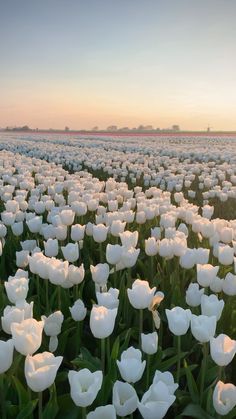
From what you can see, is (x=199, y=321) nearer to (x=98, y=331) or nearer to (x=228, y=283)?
(x=98, y=331)

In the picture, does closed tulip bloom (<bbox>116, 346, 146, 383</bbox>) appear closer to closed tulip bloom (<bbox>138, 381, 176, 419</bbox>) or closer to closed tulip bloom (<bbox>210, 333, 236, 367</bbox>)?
closed tulip bloom (<bbox>138, 381, 176, 419</bbox>)

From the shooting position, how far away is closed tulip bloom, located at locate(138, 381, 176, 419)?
1740 millimetres

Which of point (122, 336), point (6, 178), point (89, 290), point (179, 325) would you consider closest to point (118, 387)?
point (179, 325)

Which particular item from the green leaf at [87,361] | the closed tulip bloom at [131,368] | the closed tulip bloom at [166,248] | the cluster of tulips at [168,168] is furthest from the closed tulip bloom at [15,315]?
the cluster of tulips at [168,168]

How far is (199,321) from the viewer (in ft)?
7.68

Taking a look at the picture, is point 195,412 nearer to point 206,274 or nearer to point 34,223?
point 206,274

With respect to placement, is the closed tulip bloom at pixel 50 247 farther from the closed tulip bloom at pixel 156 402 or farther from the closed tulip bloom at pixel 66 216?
the closed tulip bloom at pixel 156 402

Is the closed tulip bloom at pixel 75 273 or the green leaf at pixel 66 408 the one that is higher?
the closed tulip bloom at pixel 75 273

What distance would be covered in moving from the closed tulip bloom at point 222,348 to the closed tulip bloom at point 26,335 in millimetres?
763

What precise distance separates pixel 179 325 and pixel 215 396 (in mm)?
466

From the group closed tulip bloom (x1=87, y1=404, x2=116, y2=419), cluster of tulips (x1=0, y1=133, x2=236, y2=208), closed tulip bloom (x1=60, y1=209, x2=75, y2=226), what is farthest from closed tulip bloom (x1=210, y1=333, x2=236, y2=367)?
cluster of tulips (x1=0, y1=133, x2=236, y2=208)

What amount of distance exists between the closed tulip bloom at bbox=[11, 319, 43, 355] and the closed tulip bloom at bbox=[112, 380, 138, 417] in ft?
1.33

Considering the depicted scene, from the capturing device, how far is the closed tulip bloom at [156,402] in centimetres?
174

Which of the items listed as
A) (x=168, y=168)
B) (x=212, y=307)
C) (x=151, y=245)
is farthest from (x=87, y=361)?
(x=168, y=168)
